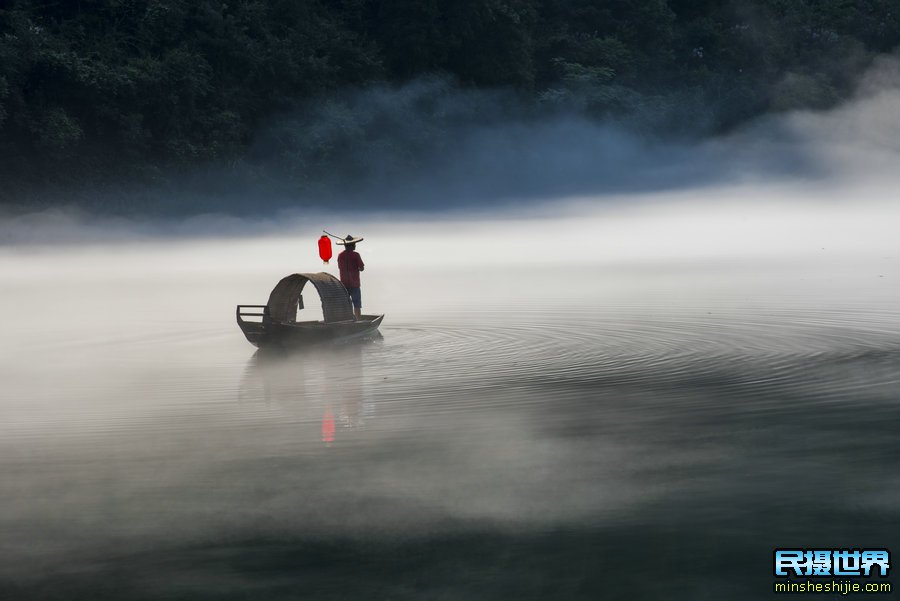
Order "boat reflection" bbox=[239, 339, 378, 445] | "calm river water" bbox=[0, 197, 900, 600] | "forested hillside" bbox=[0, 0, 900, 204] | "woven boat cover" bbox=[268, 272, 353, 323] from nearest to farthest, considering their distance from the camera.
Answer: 1. "calm river water" bbox=[0, 197, 900, 600]
2. "boat reflection" bbox=[239, 339, 378, 445]
3. "woven boat cover" bbox=[268, 272, 353, 323]
4. "forested hillside" bbox=[0, 0, 900, 204]

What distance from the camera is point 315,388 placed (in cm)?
1716

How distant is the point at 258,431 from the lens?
45.6ft

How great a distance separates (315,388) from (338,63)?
179ft

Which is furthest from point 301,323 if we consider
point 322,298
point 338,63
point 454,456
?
point 338,63

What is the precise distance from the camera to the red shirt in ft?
77.4

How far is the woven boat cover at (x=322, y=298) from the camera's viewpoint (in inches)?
851

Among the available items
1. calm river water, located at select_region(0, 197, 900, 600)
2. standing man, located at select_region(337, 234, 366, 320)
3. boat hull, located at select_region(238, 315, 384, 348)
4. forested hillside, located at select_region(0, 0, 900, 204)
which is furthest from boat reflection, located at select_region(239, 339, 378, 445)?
forested hillside, located at select_region(0, 0, 900, 204)

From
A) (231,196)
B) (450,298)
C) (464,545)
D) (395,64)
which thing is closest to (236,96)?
(231,196)

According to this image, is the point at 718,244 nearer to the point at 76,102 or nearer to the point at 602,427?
the point at 76,102

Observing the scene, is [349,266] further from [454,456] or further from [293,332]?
[454,456]

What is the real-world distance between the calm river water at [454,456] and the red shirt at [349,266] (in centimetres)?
154

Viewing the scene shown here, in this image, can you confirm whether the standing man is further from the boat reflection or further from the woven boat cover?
the boat reflection

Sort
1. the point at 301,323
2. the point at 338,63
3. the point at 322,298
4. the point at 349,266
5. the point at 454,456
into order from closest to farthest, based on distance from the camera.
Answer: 1. the point at 454,456
2. the point at 322,298
3. the point at 301,323
4. the point at 349,266
5. the point at 338,63

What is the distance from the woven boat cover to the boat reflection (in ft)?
2.35
